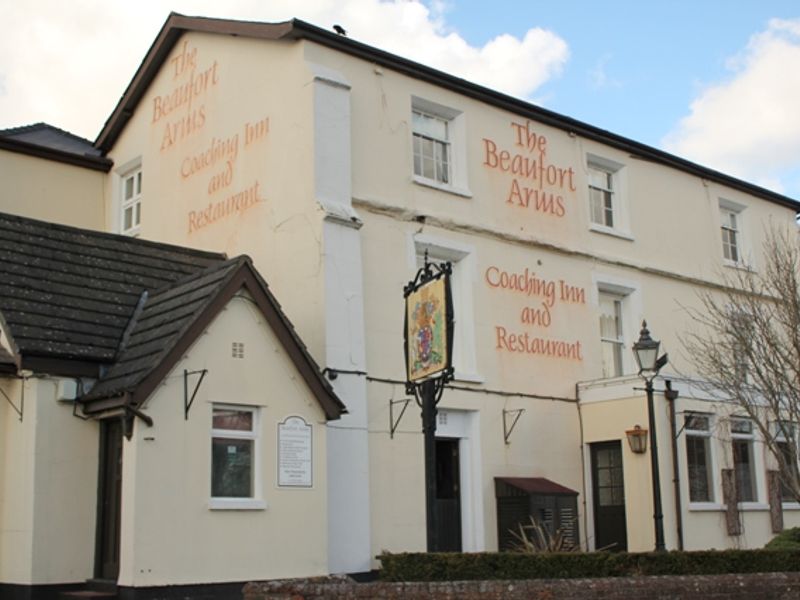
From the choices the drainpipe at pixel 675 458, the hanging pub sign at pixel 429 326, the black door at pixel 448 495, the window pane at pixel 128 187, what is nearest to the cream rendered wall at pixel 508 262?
Answer: the drainpipe at pixel 675 458

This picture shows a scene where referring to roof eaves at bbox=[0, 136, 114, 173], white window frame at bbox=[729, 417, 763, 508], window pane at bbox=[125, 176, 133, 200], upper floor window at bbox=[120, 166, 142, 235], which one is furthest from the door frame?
roof eaves at bbox=[0, 136, 114, 173]

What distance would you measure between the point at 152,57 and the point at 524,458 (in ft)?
38.0

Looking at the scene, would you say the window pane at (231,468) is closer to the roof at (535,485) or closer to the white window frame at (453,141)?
the roof at (535,485)

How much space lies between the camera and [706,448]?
22.2m

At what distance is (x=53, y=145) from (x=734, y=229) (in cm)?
1705

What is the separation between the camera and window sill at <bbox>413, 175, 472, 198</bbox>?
20.2m

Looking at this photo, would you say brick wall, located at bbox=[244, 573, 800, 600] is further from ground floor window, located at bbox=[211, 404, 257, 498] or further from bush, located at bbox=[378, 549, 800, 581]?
ground floor window, located at bbox=[211, 404, 257, 498]

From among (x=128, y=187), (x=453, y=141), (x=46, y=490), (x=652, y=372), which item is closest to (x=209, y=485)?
(x=46, y=490)

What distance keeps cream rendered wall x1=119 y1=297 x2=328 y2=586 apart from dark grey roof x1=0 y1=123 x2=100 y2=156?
10.7 m

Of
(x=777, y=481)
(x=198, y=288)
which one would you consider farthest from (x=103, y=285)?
(x=777, y=481)

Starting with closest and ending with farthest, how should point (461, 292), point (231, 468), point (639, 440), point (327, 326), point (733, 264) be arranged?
point (231, 468) < point (327, 326) < point (639, 440) < point (461, 292) < point (733, 264)

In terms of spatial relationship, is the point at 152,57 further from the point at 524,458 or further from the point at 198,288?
the point at 524,458

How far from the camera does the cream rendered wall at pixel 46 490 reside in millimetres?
15039

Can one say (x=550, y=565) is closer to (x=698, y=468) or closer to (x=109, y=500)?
(x=109, y=500)
